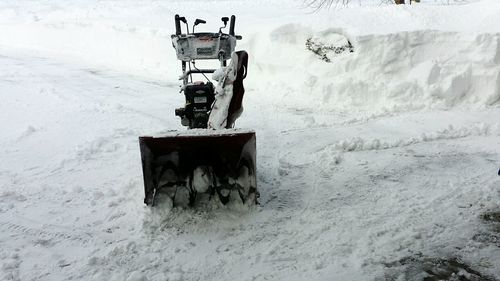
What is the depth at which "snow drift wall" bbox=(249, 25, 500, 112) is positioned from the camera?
7.96 metres

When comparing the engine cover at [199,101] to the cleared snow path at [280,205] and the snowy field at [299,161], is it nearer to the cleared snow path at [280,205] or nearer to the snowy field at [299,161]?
the snowy field at [299,161]

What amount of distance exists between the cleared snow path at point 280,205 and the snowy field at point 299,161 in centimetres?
2

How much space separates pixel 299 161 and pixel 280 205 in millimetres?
1320

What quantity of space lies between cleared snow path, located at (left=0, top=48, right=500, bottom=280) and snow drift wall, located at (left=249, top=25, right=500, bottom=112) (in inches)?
19.1

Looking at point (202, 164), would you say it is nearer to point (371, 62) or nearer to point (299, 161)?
point (299, 161)

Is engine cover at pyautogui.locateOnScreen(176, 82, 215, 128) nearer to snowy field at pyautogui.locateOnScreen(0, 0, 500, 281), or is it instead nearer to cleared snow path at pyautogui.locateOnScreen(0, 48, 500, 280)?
snowy field at pyautogui.locateOnScreen(0, 0, 500, 281)

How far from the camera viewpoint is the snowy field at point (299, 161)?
12.0 ft

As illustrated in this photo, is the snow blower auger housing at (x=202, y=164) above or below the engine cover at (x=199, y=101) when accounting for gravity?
below

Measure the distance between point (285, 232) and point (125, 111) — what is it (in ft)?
16.8

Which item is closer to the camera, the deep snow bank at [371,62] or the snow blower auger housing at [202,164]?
the snow blower auger housing at [202,164]

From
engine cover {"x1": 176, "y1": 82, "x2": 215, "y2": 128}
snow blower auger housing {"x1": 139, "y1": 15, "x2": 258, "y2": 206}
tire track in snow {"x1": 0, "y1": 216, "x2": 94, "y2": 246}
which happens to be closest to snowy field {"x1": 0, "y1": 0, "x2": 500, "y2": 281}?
tire track in snow {"x1": 0, "y1": 216, "x2": 94, "y2": 246}

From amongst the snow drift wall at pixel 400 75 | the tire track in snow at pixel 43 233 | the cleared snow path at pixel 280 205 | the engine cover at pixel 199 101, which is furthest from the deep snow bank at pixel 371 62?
the tire track in snow at pixel 43 233

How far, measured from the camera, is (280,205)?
458 centimetres

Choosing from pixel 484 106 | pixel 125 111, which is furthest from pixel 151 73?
pixel 484 106
